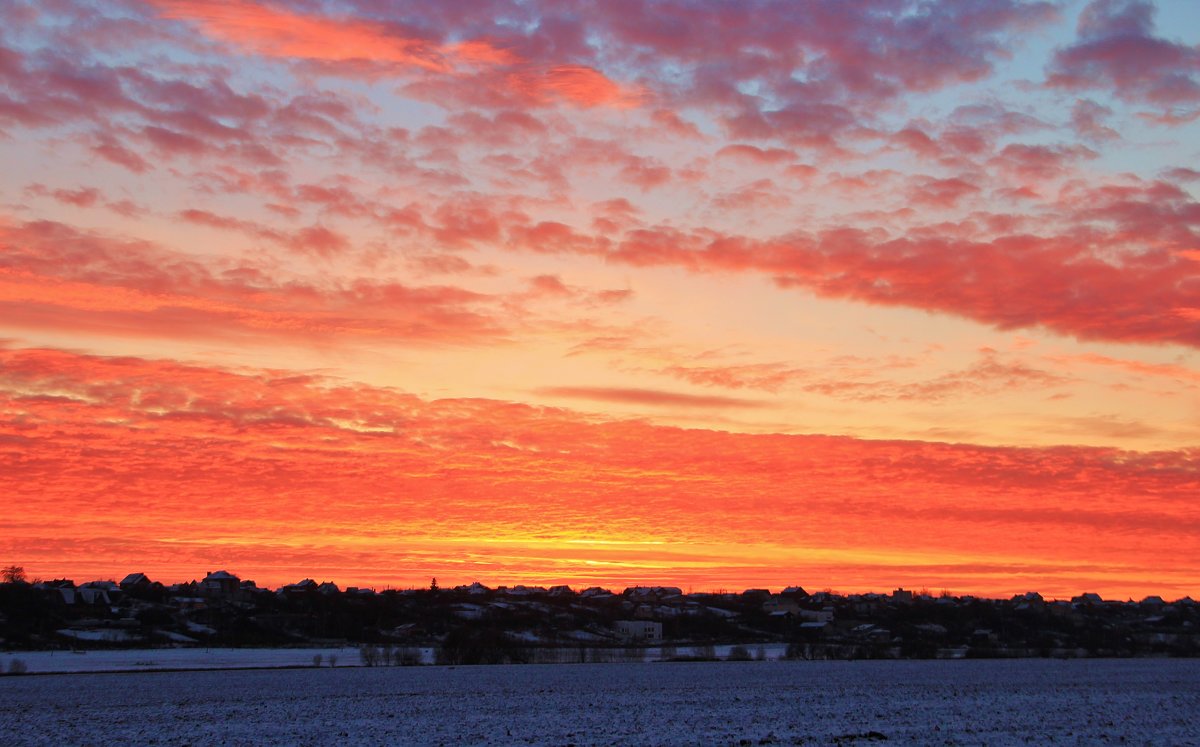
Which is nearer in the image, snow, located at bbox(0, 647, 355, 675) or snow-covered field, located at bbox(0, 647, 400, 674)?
snow, located at bbox(0, 647, 355, 675)

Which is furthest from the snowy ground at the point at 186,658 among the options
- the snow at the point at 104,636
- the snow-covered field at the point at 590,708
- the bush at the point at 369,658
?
the snow-covered field at the point at 590,708

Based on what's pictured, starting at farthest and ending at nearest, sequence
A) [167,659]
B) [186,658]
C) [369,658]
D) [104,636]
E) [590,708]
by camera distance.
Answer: [104,636]
[369,658]
[186,658]
[167,659]
[590,708]

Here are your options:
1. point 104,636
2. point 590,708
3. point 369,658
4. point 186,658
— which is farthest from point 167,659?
point 590,708

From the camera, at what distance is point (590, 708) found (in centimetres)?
6856

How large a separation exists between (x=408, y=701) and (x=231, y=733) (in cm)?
2322

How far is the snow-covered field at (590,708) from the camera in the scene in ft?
167

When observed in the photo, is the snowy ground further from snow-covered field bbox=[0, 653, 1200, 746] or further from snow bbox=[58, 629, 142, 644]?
snow-covered field bbox=[0, 653, 1200, 746]

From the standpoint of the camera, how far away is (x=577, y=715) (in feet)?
207

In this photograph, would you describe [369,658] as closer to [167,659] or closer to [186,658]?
[186,658]

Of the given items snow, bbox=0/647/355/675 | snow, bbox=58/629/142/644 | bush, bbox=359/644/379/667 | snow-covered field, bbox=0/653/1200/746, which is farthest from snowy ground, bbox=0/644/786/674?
snow-covered field, bbox=0/653/1200/746

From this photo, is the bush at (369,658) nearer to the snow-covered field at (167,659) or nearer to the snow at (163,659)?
the snow-covered field at (167,659)

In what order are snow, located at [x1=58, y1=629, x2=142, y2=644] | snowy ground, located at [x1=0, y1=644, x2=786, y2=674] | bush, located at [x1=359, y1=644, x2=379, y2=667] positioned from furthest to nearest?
1. snow, located at [x1=58, y1=629, x2=142, y2=644]
2. bush, located at [x1=359, y1=644, x2=379, y2=667]
3. snowy ground, located at [x1=0, y1=644, x2=786, y2=674]

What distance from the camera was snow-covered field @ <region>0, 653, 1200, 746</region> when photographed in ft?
167

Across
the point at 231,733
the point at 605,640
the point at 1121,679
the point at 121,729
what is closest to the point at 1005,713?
the point at 231,733
